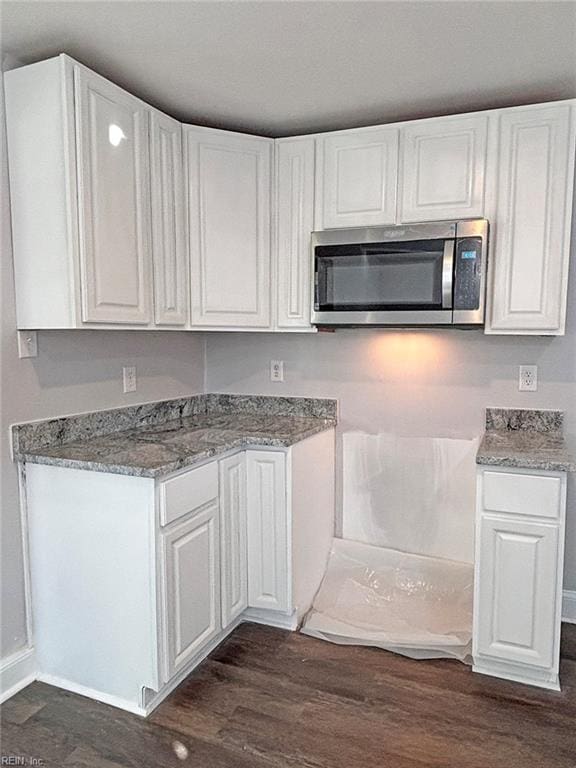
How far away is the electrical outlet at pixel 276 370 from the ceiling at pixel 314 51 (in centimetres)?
124

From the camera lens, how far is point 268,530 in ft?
7.95

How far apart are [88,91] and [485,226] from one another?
1.58 m

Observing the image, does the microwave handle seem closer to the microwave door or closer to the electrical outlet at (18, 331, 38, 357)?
the microwave door

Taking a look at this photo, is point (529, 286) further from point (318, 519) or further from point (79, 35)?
point (79, 35)

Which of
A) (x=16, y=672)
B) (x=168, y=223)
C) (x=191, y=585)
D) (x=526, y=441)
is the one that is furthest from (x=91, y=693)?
(x=526, y=441)

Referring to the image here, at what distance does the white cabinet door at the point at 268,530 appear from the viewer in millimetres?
2387

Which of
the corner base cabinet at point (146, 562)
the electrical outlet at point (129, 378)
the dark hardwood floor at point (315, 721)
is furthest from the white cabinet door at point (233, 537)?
the electrical outlet at point (129, 378)

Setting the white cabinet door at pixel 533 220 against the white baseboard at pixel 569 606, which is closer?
the white cabinet door at pixel 533 220

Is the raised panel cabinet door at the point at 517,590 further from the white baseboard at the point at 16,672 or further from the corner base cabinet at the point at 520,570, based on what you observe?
the white baseboard at the point at 16,672

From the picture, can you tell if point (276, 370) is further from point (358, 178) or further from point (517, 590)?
point (517, 590)

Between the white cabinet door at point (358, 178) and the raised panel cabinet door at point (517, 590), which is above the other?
the white cabinet door at point (358, 178)

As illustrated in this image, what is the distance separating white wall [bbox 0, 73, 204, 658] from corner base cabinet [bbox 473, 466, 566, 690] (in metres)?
1.64

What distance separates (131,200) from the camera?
83.4 inches

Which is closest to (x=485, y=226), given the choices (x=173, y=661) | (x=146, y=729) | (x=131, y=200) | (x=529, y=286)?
(x=529, y=286)
